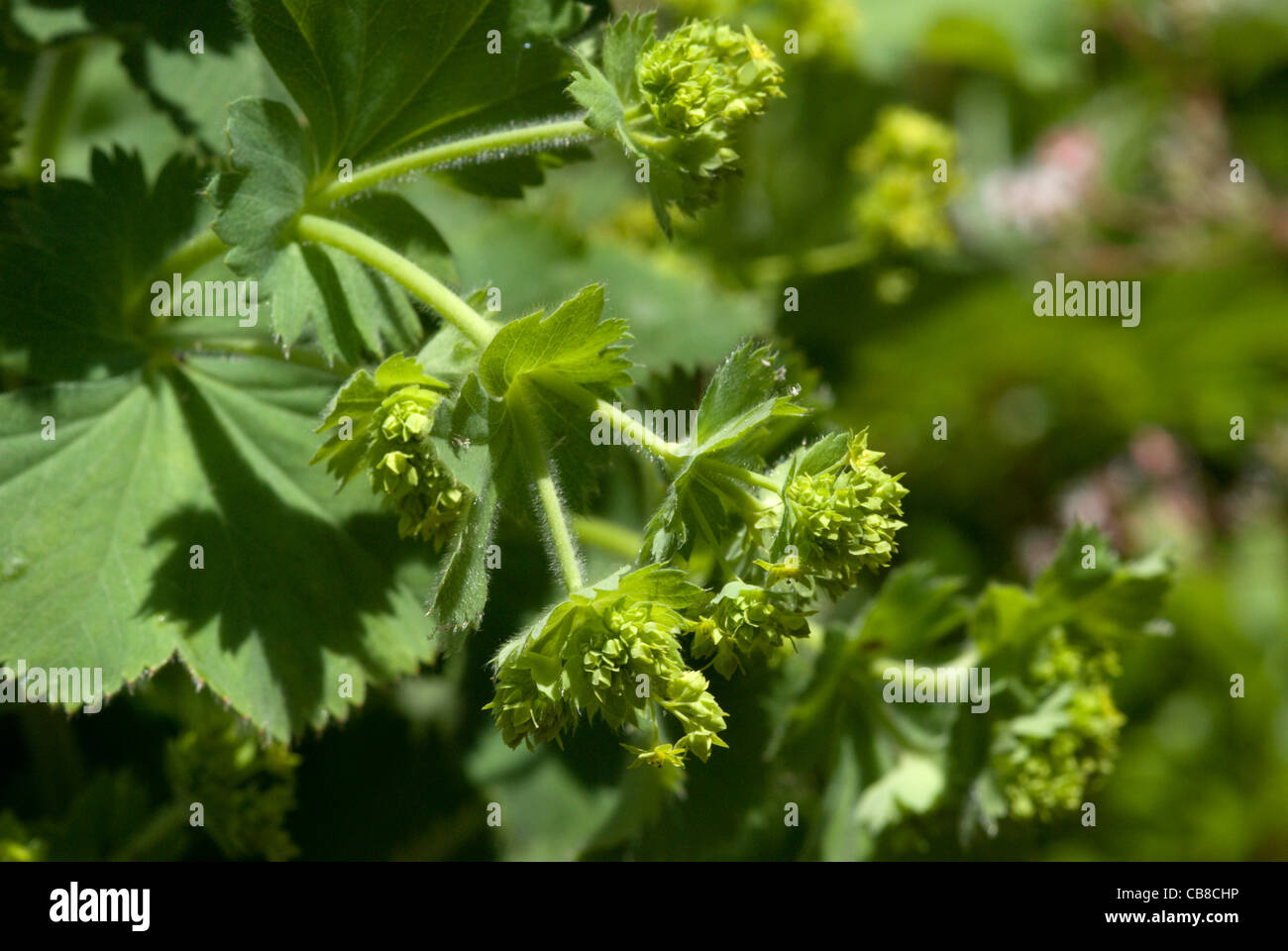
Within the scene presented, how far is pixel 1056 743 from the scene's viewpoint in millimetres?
1479

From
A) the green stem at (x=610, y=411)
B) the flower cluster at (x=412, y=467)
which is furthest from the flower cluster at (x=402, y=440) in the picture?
the green stem at (x=610, y=411)

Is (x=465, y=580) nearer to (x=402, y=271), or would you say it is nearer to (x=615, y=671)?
(x=615, y=671)

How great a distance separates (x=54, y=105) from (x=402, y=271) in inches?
33.9

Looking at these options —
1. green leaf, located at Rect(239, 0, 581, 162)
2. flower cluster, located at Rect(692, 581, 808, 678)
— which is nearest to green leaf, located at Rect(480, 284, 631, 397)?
flower cluster, located at Rect(692, 581, 808, 678)

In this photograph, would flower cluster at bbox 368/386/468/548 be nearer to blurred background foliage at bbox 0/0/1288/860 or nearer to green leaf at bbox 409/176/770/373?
blurred background foliage at bbox 0/0/1288/860

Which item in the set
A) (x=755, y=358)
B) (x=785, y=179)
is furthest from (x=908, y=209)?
(x=755, y=358)

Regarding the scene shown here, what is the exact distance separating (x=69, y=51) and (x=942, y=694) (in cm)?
149

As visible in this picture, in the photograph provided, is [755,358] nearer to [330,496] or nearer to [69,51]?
[330,496]

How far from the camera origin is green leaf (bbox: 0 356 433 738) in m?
1.30
